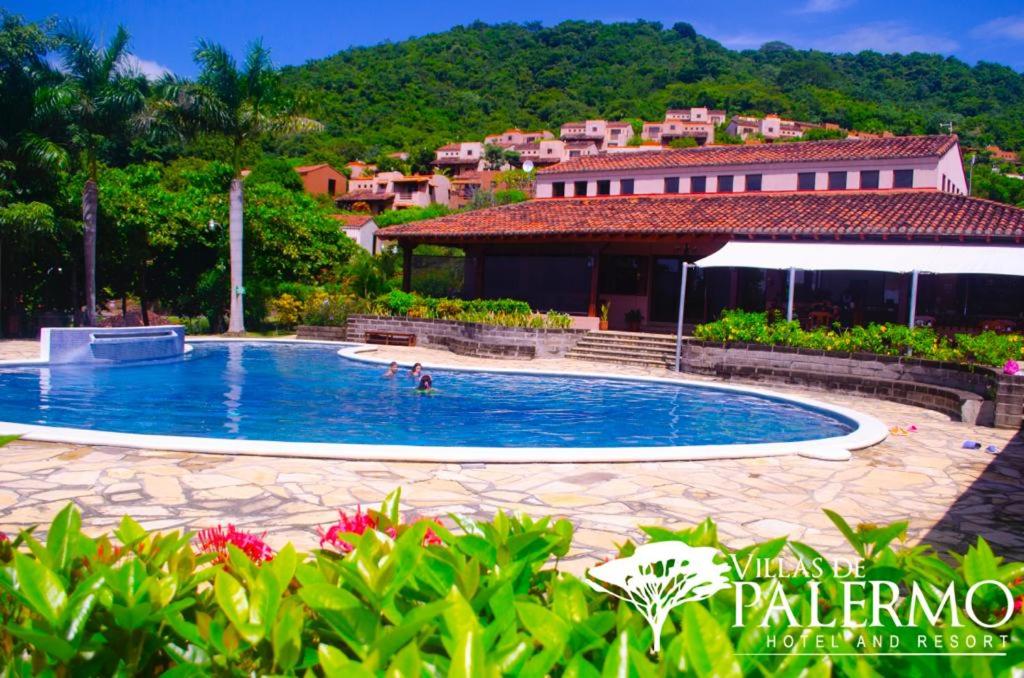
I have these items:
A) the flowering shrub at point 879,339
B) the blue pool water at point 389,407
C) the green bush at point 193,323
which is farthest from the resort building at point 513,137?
the blue pool water at point 389,407

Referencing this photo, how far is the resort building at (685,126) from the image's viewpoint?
104250 millimetres

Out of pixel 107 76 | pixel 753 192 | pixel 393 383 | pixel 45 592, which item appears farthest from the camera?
pixel 753 192

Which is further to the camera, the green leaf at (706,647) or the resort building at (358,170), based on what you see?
the resort building at (358,170)

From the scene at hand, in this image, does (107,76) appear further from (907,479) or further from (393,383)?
(907,479)

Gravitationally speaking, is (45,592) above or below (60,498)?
above

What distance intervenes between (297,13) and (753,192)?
35056mm

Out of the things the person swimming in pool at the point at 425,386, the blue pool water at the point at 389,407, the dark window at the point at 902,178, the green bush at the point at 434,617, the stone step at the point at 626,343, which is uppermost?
the dark window at the point at 902,178

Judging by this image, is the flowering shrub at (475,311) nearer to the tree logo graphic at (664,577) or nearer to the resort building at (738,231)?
the resort building at (738,231)

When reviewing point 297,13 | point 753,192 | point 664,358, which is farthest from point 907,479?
point 297,13

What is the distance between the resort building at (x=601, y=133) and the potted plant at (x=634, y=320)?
283 ft

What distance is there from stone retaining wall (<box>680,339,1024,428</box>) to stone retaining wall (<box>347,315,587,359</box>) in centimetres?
385

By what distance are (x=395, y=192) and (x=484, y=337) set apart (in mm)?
67460

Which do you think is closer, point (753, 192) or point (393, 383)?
point (393, 383)

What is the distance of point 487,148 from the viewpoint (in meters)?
104
